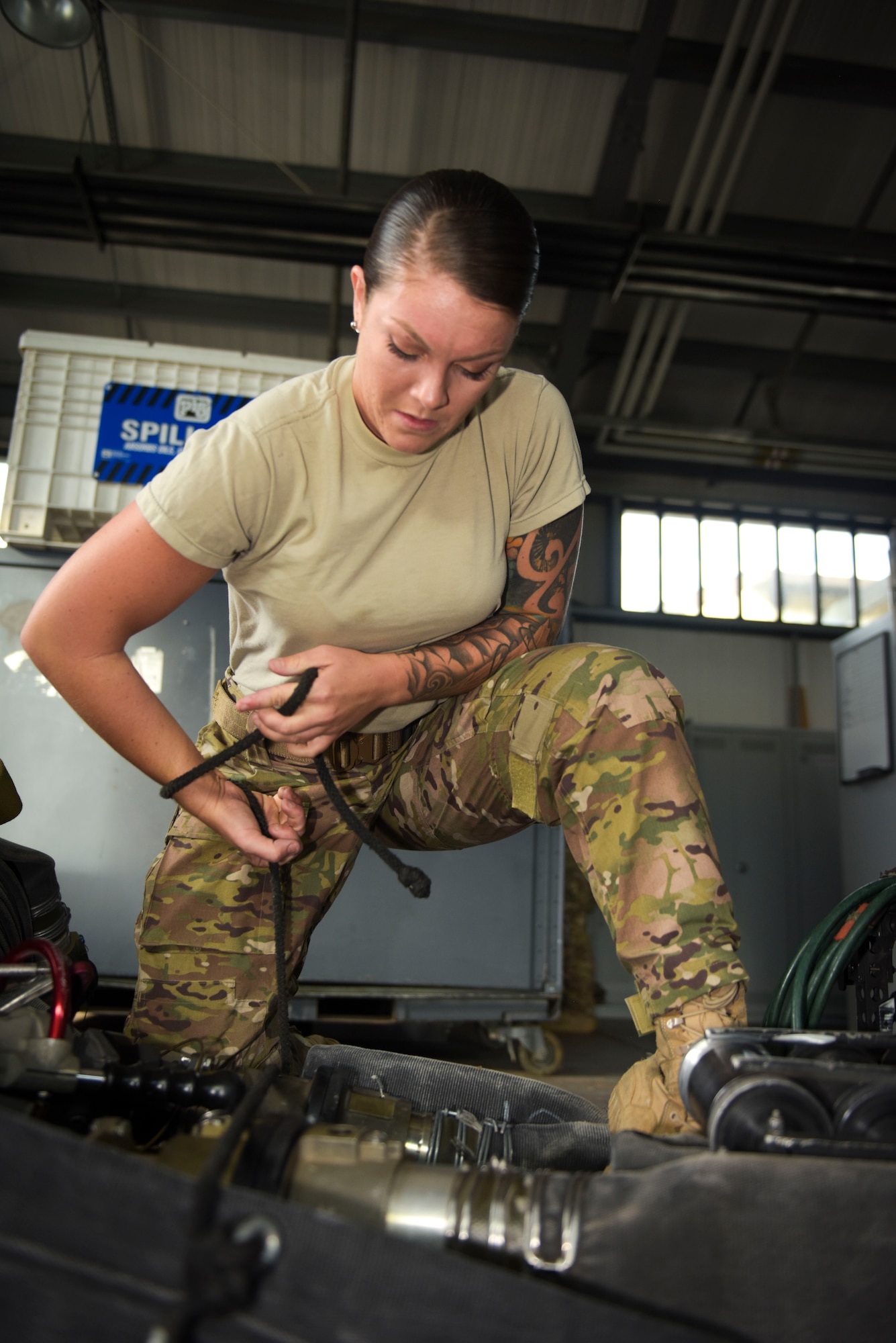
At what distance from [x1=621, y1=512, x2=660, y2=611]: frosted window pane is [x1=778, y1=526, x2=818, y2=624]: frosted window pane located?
1158 mm

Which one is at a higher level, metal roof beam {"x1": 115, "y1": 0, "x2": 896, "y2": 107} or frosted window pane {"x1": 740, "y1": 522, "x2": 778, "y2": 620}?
metal roof beam {"x1": 115, "y1": 0, "x2": 896, "y2": 107}

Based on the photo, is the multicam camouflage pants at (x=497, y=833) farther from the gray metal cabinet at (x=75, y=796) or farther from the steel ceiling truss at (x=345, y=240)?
the steel ceiling truss at (x=345, y=240)

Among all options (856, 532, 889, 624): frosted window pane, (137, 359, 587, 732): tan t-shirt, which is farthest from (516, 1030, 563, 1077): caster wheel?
(856, 532, 889, 624): frosted window pane

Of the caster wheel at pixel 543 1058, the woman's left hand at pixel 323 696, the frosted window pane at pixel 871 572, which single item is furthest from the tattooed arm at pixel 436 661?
the frosted window pane at pixel 871 572

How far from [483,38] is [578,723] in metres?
4.61

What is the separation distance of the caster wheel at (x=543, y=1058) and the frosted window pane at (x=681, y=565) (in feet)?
16.8

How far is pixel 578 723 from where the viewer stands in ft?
3.28

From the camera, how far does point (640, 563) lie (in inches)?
303

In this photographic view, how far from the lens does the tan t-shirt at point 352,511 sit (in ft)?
3.68

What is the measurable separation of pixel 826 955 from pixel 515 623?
587 millimetres

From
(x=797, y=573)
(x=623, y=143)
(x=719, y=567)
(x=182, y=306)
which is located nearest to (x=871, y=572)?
(x=797, y=573)

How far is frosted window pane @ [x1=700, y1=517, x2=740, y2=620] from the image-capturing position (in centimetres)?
776

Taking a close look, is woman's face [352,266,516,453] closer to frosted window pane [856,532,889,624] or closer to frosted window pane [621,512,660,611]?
frosted window pane [621,512,660,611]

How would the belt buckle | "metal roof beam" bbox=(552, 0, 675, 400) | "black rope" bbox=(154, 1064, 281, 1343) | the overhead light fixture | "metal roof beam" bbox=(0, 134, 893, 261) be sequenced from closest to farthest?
"black rope" bbox=(154, 1064, 281, 1343) → the belt buckle → the overhead light fixture → "metal roof beam" bbox=(552, 0, 675, 400) → "metal roof beam" bbox=(0, 134, 893, 261)
